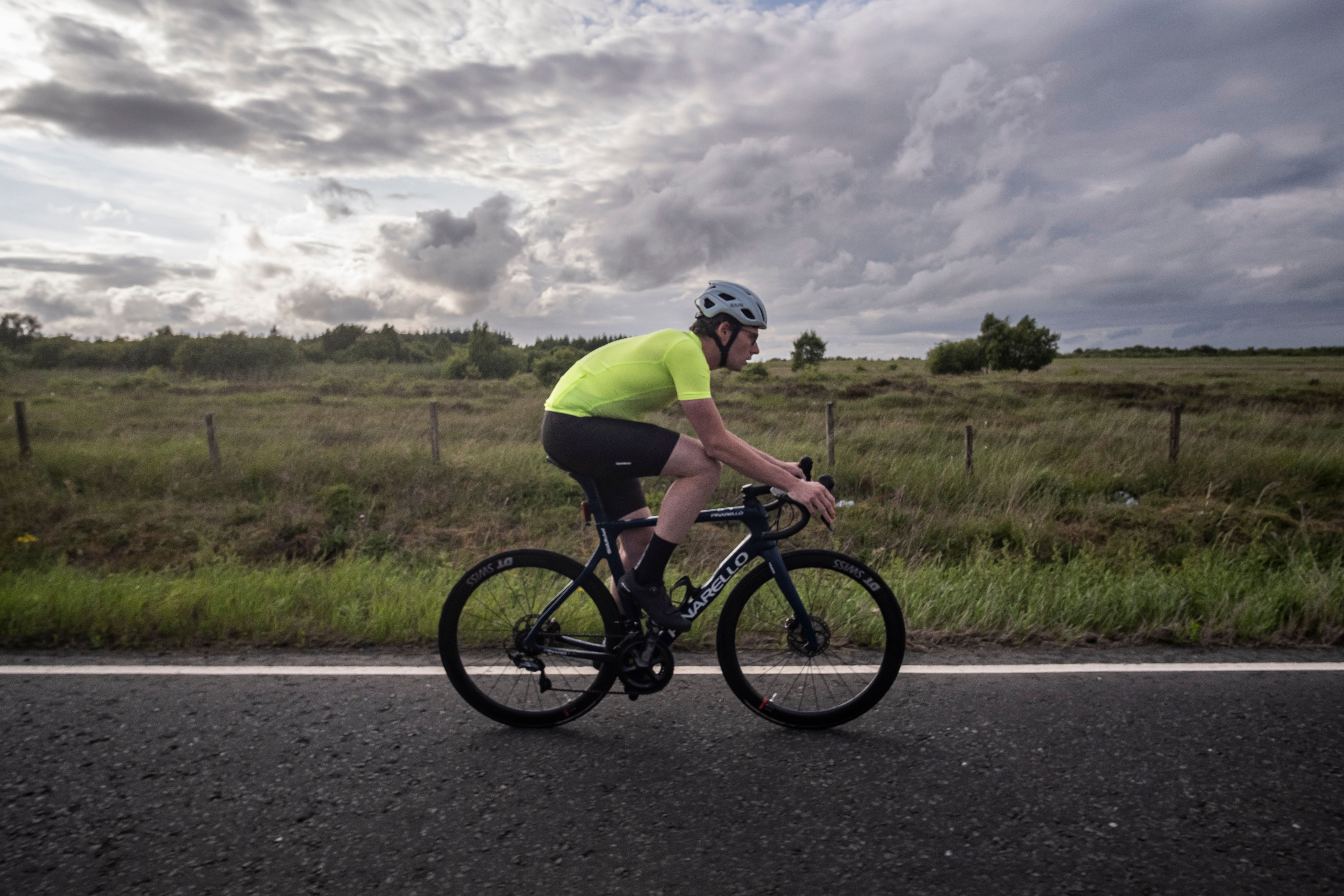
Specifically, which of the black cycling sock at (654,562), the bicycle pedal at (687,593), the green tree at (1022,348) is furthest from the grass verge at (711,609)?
the green tree at (1022,348)

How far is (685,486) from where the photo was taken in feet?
10.3

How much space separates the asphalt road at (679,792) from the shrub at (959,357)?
75.3 m

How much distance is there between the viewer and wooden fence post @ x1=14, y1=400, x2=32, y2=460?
13273mm

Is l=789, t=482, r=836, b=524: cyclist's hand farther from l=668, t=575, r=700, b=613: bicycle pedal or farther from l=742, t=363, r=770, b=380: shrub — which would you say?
l=742, t=363, r=770, b=380: shrub

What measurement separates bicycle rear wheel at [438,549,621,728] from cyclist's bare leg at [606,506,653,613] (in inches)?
5.7

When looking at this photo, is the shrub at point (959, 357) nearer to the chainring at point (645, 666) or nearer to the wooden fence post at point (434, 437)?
the wooden fence post at point (434, 437)

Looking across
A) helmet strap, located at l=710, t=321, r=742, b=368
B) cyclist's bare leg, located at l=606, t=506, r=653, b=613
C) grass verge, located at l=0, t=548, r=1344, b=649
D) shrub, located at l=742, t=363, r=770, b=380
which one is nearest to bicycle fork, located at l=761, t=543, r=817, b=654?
cyclist's bare leg, located at l=606, t=506, r=653, b=613

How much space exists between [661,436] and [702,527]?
6.71 m

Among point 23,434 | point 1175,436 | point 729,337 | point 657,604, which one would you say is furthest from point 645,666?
point 23,434

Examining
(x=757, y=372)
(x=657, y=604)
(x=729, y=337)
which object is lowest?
(x=657, y=604)

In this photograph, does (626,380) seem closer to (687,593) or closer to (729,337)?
(729,337)

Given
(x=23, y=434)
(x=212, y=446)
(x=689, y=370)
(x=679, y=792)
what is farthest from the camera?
(x=23, y=434)

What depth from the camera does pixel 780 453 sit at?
13.3 m

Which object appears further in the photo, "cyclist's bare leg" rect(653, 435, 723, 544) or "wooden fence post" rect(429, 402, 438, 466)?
"wooden fence post" rect(429, 402, 438, 466)
